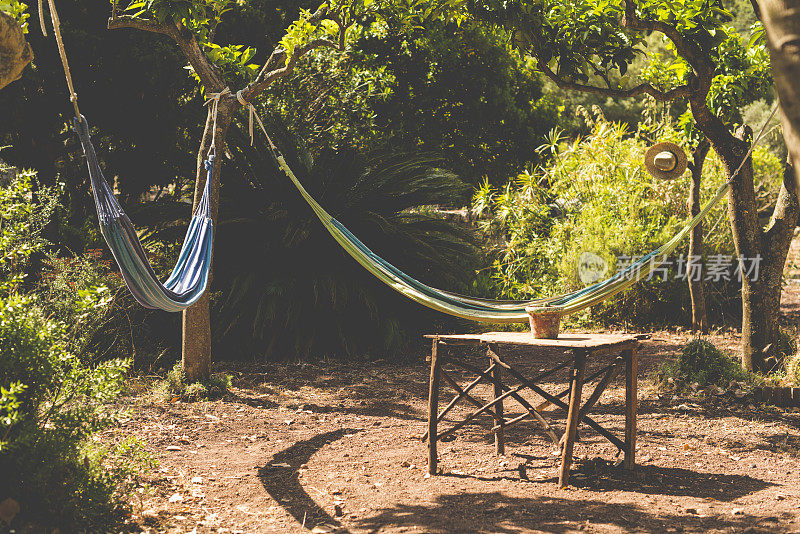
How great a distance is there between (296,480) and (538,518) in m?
1.14

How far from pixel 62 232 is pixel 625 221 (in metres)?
5.10

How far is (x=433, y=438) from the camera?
3.33 m

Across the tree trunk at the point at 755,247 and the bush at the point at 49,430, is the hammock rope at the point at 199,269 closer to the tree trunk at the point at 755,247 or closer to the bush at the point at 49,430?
the bush at the point at 49,430

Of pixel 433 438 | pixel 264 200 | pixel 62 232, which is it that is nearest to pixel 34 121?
pixel 62 232

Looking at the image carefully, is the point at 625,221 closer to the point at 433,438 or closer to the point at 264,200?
the point at 264,200

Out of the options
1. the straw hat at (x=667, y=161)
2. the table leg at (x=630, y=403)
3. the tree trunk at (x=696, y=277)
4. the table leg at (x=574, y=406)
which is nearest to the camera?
the table leg at (x=574, y=406)

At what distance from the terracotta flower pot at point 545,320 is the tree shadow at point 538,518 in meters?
0.72

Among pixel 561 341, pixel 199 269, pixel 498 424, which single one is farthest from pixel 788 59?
pixel 199 269

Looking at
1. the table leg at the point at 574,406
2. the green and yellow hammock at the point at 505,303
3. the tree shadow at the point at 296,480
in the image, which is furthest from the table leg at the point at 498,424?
the tree shadow at the point at 296,480

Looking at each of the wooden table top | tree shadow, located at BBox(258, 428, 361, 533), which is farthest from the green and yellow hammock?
tree shadow, located at BBox(258, 428, 361, 533)

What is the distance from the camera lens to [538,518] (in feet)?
9.03

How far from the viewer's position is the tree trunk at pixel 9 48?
288 cm

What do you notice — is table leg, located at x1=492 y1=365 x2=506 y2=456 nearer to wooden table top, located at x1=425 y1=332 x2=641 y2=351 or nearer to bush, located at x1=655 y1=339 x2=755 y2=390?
wooden table top, located at x1=425 y1=332 x2=641 y2=351

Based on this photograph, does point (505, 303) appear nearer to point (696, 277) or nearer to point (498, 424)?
point (498, 424)
